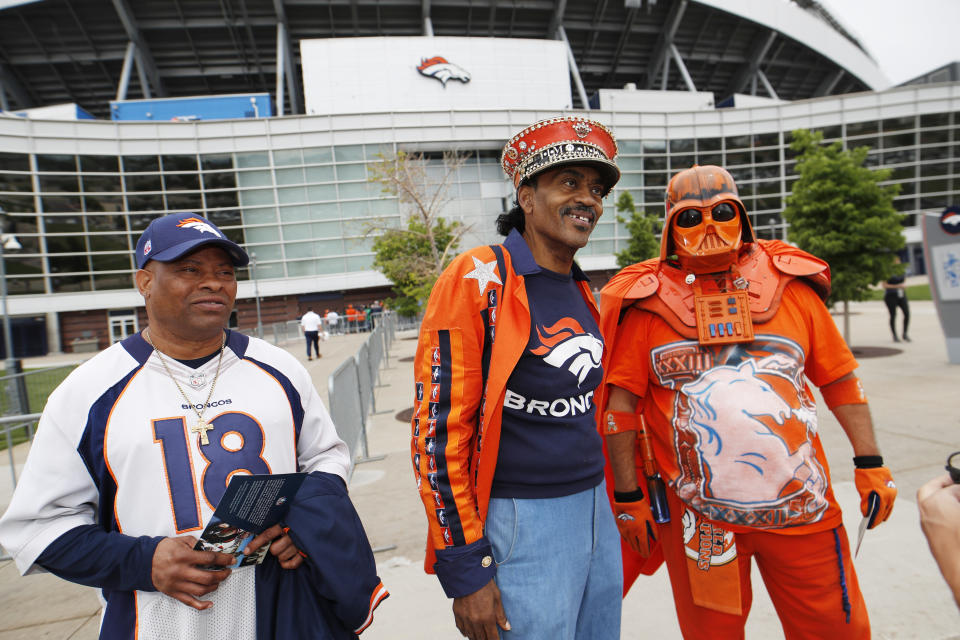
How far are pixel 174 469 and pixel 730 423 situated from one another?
2.01 m

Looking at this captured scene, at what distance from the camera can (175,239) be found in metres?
1.64

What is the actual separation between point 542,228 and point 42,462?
1.75m

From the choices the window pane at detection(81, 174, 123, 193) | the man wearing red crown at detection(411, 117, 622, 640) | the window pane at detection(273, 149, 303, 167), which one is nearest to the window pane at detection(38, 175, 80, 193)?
the window pane at detection(81, 174, 123, 193)

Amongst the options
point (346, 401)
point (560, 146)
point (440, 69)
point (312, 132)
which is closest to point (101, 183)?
point (312, 132)

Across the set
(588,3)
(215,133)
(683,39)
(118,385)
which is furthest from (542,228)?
(683,39)

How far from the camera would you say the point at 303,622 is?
162cm

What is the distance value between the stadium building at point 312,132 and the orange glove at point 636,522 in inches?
937

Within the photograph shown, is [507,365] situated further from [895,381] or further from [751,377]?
A: [895,381]

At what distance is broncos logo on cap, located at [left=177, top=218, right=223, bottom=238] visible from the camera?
1.67 metres

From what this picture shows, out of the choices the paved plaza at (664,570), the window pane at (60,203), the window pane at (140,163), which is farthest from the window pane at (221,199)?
the paved plaza at (664,570)

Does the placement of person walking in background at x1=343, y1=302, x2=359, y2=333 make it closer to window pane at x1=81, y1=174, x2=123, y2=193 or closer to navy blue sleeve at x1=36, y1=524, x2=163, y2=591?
window pane at x1=81, y1=174, x2=123, y2=193

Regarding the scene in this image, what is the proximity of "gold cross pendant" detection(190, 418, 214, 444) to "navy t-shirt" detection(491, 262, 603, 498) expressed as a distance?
97 centimetres

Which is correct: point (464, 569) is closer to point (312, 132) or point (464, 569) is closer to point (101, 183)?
point (312, 132)

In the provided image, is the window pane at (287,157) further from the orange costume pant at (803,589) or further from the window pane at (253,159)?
the orange costume pant at (803,589)
